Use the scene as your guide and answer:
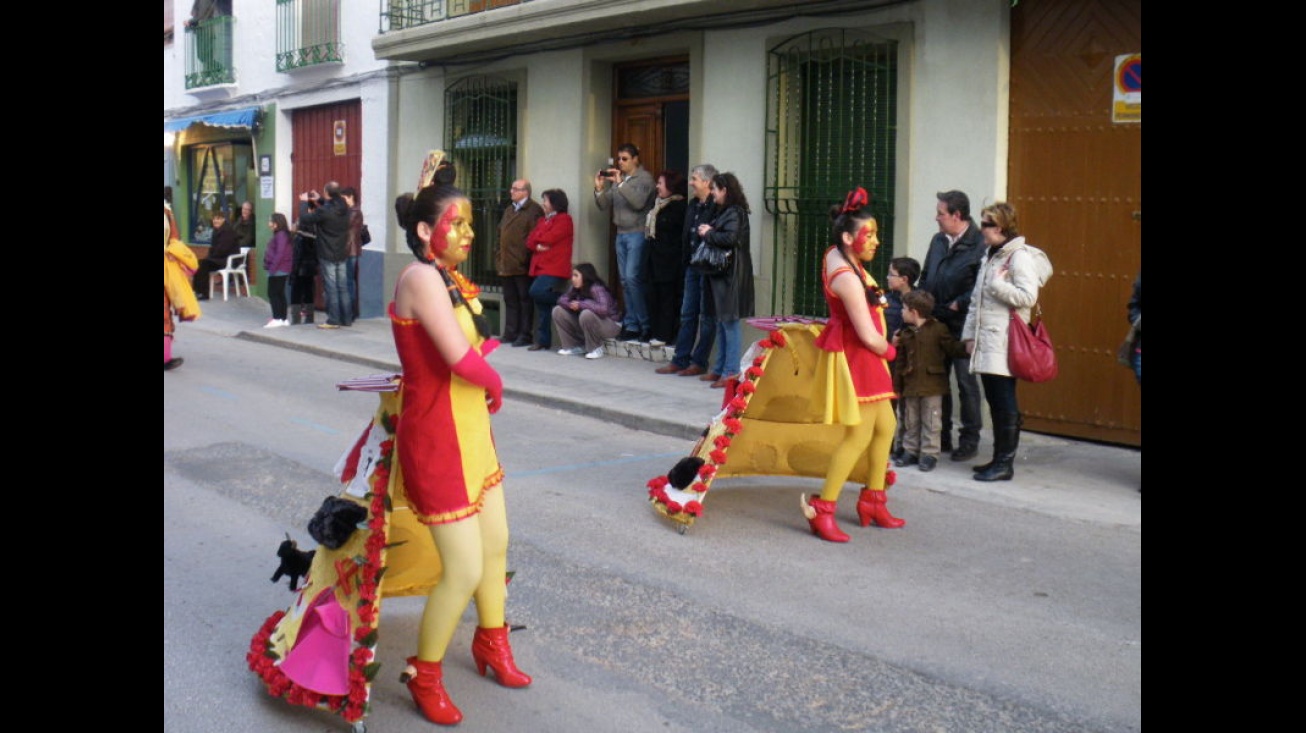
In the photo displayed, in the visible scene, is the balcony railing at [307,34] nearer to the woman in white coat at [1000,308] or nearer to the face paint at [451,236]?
the woman in white coat at [1000,308]

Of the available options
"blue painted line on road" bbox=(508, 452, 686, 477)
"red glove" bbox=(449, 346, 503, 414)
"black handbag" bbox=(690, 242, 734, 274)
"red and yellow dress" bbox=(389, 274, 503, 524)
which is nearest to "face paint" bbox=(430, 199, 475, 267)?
"red and yellow dress" bbox=(389, 274, 503, 524)

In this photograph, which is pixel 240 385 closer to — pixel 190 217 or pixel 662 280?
pixel 662 280

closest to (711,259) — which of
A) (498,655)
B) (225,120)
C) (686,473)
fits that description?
(686,473)

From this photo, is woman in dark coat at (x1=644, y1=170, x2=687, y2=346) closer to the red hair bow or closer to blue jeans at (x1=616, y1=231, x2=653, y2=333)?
blue jeans at (x1=616, y1=231, x2=653, y2=333)

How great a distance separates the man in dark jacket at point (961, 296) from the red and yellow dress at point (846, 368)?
2272mm

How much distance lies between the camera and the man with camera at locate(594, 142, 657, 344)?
14.1 metres

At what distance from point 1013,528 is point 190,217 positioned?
2088cm

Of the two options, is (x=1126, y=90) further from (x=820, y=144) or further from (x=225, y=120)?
(x=225, y=120)

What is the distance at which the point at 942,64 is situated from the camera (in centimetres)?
1114

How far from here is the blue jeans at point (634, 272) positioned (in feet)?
46.3

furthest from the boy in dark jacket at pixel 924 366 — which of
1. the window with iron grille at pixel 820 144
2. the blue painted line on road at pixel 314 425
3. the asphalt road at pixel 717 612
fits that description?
the blue painted line on road at pixel 314 425

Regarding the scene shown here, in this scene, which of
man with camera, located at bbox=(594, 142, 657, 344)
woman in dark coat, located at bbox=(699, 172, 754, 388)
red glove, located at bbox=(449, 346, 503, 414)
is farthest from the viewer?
man with camera, located at bbox=(594, 142, 657, 344)

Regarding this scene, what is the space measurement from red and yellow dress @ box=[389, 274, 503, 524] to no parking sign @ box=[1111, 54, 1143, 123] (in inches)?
269
